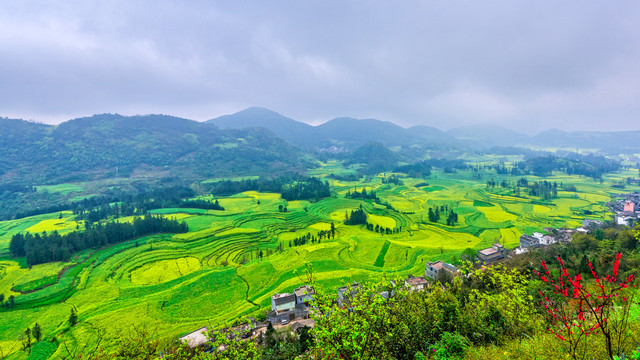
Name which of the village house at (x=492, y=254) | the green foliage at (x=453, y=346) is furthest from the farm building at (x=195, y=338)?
the village house at (x=492, y=254)

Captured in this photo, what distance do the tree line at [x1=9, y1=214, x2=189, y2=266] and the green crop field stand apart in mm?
2008

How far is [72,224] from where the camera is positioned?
200ft

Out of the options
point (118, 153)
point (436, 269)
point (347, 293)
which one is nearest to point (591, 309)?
point (347, 293)

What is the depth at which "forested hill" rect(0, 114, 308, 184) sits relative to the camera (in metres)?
124

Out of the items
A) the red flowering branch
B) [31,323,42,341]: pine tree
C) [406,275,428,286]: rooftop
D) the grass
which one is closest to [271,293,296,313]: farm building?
[406,275,428,286]: rooftop

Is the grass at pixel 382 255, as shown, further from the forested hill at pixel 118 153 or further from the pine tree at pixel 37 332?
the forested hill at pixel 118 153

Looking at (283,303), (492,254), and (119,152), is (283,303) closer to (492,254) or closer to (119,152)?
(492,254)

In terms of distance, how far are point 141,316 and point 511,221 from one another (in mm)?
69268

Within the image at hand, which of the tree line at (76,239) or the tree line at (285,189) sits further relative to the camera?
the tree line at (285,189)

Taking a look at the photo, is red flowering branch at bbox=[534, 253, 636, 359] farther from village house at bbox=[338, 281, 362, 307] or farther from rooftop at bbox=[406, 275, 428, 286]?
rooftop at bbox=[406, 275, 428, 286]

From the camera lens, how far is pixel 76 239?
45.1 meters

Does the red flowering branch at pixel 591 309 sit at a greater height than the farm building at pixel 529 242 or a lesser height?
greater

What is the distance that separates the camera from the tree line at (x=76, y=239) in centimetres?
4109

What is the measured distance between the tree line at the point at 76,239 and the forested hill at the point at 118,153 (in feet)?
278
